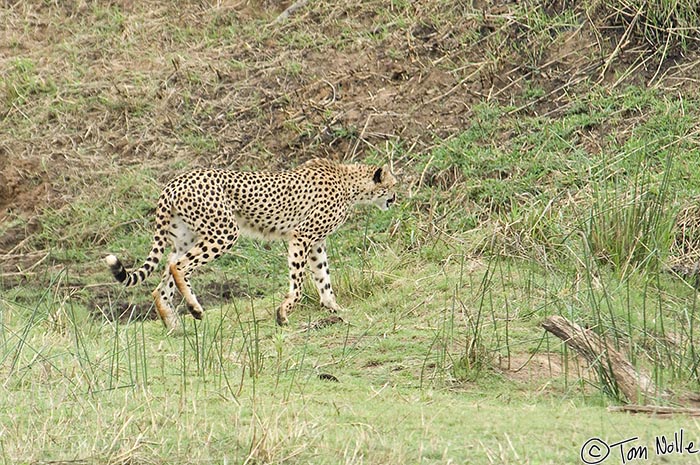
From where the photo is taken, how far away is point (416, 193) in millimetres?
10156

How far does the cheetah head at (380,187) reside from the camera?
30.4ft

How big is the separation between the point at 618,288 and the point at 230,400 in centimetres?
252

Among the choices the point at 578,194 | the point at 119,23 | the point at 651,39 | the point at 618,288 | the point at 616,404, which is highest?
the point at 119,23

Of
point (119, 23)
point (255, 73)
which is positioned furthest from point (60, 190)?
point (119, 23)

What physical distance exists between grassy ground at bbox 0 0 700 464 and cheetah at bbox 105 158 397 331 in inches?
6.6

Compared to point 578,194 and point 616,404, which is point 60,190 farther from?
point 616,404

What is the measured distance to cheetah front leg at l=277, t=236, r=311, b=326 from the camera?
→ 26.7 ft

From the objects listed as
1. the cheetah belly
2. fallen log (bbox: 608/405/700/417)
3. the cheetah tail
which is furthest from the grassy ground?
the cheetah belly

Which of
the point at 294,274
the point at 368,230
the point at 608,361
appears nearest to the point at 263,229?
the point at 294,274

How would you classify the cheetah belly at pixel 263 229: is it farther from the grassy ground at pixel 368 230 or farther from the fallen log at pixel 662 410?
the fallen log at pixel 662 410

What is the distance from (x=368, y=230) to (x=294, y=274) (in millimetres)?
1532

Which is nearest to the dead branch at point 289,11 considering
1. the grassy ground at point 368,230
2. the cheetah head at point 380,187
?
the grassy ground at point 368,230

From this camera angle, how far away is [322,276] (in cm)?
854

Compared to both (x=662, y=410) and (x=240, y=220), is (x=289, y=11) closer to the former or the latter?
(x=240, y=220)
